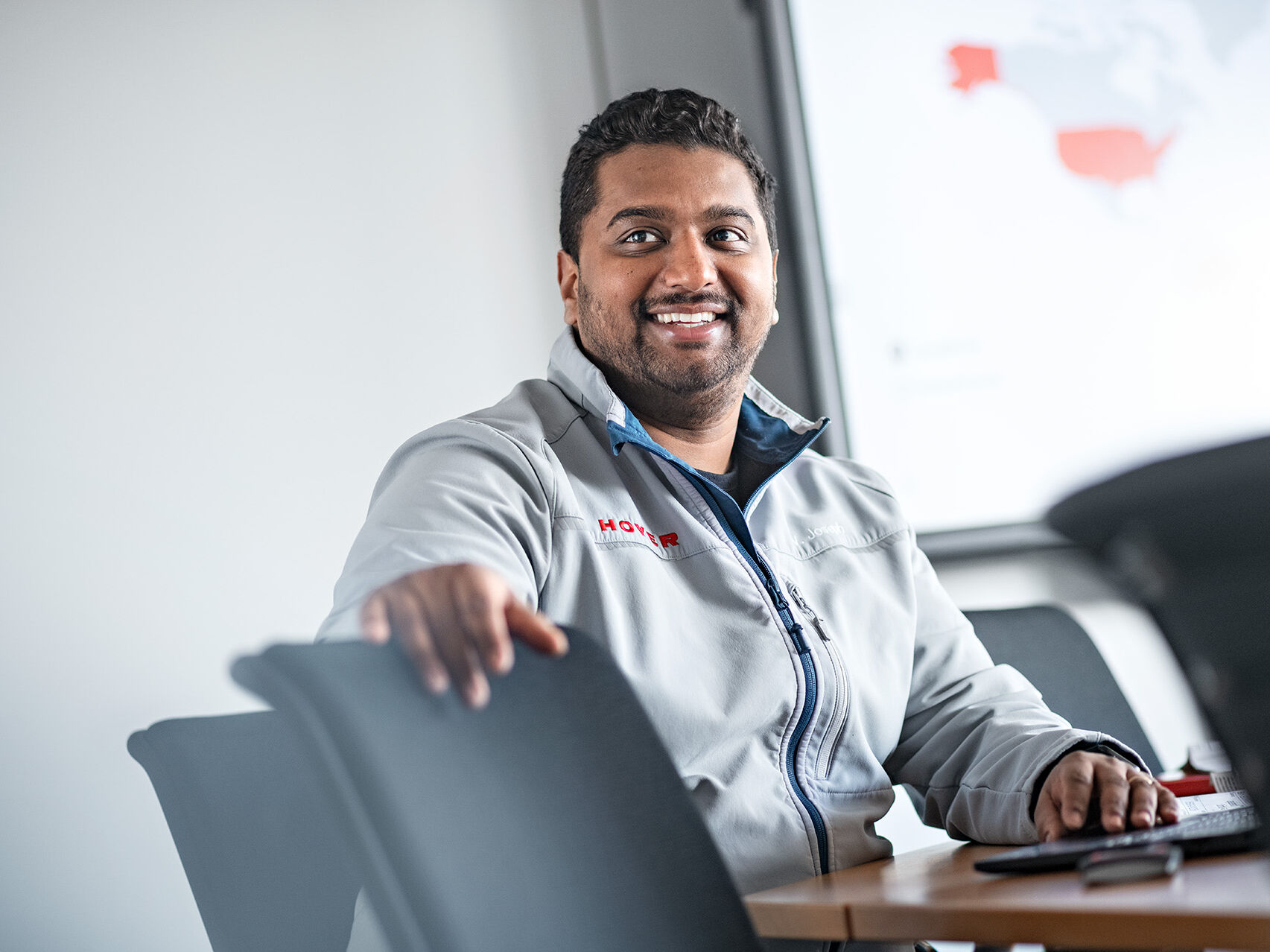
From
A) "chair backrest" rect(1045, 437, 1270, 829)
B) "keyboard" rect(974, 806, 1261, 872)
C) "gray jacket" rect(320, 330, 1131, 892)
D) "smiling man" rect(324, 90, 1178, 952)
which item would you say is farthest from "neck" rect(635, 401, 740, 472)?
"chair backrest" rect(1045, 437, 1270, 829)

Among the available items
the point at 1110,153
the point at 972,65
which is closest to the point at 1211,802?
the point at 1110,153

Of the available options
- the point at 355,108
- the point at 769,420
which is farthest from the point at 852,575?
the point at 355,108

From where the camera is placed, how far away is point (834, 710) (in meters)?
1.30

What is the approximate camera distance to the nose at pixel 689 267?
1.63 meters

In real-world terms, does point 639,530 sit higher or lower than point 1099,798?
higher

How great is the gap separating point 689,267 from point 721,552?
485 millimetres

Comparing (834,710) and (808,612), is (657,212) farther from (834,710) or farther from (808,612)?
(834,710)

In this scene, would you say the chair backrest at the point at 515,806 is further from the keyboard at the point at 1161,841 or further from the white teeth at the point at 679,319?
the white teeth at the point at 679,319

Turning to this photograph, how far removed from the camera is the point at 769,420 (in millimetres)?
1720

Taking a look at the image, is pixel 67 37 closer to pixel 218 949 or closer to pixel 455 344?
pixel 455 344

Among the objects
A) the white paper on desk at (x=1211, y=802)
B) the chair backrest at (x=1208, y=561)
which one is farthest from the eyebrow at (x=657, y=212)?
the chair backrest at (x=1208, y=561)

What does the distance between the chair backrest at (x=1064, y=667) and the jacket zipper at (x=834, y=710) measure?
2.00 ft

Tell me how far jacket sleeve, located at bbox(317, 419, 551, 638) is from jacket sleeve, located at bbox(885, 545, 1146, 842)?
542mm

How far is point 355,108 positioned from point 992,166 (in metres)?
1.40
